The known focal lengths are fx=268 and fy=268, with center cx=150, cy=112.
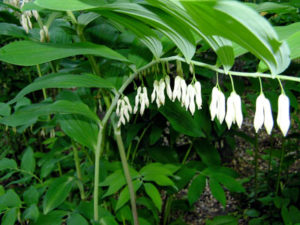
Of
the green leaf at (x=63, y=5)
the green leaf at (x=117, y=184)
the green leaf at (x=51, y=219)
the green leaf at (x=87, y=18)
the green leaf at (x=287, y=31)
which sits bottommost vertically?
the green leaf at (x=51, y=219)

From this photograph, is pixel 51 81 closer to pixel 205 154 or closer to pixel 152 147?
pixel 152 147

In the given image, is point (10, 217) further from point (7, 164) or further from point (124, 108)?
point (124, 108)

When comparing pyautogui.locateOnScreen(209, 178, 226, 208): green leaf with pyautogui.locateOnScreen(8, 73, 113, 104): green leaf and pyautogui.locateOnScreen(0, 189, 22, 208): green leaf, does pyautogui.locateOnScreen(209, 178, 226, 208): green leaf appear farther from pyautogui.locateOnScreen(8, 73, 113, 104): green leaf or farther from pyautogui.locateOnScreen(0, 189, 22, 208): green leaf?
pyautogui.locateOnScreen(0, 189, 22, 208): green leaf

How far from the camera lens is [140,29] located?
0.65 meters

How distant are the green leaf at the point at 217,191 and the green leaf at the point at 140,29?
84 cm

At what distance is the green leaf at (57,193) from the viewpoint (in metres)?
1.12

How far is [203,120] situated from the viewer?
1.17m

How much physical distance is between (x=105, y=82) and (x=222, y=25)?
0.56 m

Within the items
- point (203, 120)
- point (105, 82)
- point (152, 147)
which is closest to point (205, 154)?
point (152, 147)

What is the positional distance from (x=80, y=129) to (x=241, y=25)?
0.88m

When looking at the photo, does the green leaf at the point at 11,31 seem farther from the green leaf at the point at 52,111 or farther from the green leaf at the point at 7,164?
the green leaf at the point at 7,164

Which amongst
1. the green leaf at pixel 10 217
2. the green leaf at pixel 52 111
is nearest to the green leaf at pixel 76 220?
the green leaf at pixel 10 217

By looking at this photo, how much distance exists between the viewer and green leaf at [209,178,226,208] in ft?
4.19

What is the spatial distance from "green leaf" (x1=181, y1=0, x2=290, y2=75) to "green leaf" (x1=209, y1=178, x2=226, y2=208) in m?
0.95
